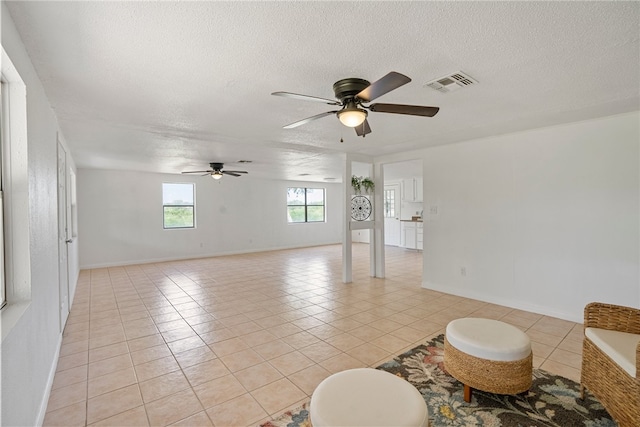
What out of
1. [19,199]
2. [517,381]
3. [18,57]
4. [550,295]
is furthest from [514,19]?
[550,295]

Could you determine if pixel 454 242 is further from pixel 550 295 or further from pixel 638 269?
pixel 638 269

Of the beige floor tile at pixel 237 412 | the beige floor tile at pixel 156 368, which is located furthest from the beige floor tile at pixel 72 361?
the beige floor tile at pixel 237 412

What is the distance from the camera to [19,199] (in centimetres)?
169


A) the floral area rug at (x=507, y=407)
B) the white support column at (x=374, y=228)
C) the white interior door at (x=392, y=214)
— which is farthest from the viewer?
the white interior door at (x=392, y=214)

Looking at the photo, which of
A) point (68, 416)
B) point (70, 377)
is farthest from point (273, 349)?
point (70, 377)

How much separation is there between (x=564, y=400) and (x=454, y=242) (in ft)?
9.10

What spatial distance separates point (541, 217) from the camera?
12.4 feet

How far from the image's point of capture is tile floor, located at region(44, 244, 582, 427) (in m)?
2.09

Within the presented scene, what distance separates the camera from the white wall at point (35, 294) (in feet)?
4.70

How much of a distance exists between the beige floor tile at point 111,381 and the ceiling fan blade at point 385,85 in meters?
2.79

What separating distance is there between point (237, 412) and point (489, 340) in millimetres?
1746

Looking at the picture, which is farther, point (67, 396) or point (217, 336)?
point (217, 336)

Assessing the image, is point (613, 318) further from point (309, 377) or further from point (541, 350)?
point (309, 377)

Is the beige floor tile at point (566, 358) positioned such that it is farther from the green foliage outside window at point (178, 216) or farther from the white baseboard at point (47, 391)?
the green foliage outside window at point (178, 216)
